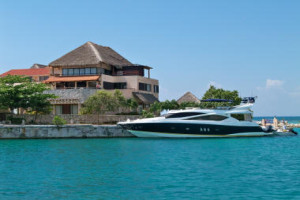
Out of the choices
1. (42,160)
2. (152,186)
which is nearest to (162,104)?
(42,160)

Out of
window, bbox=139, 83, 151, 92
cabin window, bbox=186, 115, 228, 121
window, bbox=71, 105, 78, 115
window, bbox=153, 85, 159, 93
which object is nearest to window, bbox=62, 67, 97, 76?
window, bbox=71, 105, 78, 115

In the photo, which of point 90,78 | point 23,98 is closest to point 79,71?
point 90,78

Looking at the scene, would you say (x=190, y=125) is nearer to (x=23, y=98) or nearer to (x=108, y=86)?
(x=108, y=86)

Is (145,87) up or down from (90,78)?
down

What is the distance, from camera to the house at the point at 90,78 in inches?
2251

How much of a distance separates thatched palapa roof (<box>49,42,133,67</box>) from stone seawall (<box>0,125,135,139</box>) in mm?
16234

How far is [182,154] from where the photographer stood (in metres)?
30.6

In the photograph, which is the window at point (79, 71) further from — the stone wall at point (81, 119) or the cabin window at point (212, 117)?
the cabin window at point (212, 117)

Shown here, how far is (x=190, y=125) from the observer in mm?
43344

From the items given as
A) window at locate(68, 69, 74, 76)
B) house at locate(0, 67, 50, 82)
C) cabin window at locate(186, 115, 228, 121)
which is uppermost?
house at locate(0, 67, 50, 82)

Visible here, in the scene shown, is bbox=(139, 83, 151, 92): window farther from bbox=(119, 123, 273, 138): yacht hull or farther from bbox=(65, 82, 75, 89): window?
bbox=(119, 123, 273, 138): yacht hull

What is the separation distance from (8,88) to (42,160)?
2596 centimetres

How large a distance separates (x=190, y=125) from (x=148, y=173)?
70.5ft

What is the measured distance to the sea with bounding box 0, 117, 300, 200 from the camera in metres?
17.7
